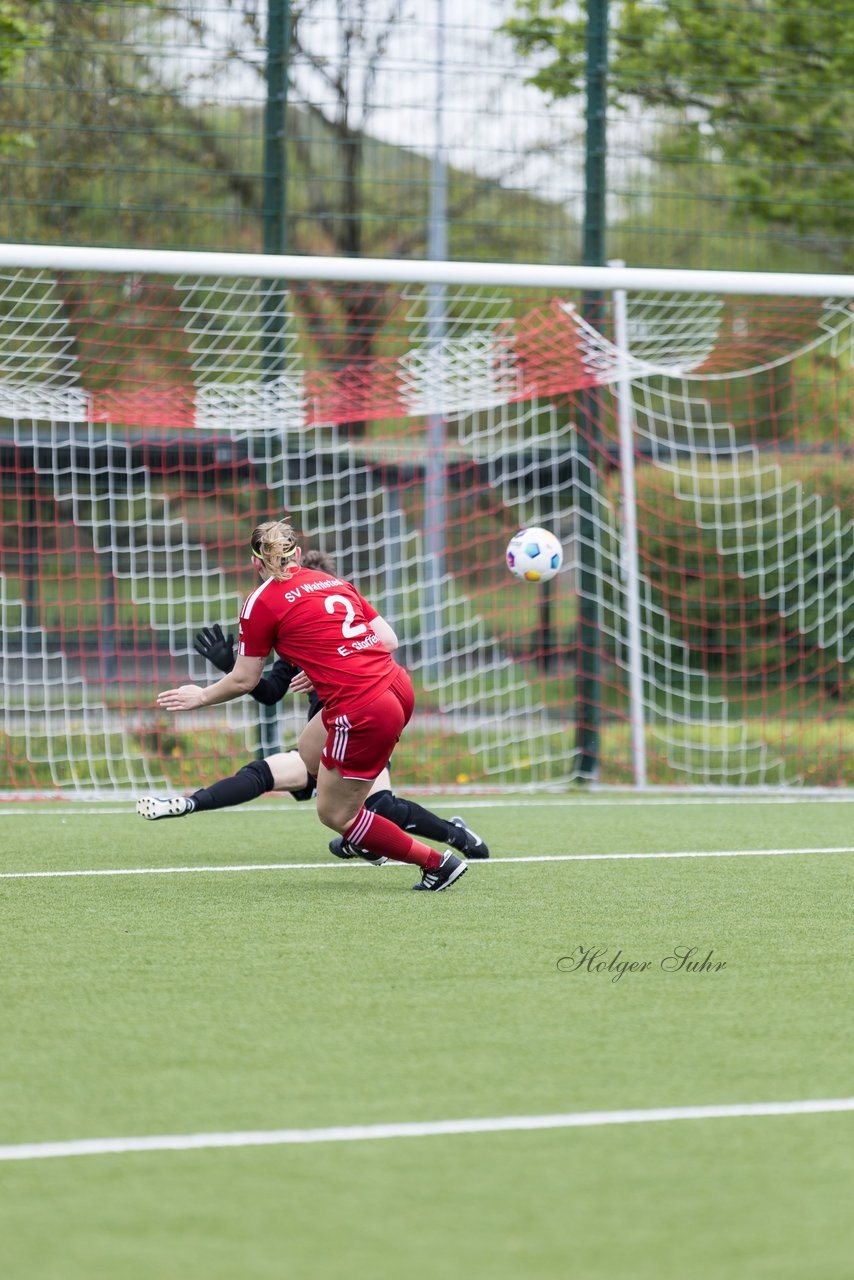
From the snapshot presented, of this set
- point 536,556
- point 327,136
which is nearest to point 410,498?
point 327,136

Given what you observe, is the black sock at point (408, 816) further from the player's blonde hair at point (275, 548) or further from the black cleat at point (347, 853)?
the player's blonde hair at point (275, 548)

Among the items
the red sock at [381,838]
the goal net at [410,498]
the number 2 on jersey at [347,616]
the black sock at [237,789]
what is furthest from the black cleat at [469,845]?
Result: the goal net at [410,498]

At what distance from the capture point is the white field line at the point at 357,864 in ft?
23.6

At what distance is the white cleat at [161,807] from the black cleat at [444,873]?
110 centimetres

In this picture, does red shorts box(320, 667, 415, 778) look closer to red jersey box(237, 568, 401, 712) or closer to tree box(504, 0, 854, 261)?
red jersey box(237, 568, 401, 712)

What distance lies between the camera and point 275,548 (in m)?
6.73

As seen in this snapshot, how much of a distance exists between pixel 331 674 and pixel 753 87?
33.4 ft

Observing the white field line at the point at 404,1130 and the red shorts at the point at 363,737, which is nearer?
the white field line at the point at 404,1130

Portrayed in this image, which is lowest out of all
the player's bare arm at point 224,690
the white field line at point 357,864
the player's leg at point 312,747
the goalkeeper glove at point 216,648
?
the white field line at point 357,864

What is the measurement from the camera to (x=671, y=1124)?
3.77 metres

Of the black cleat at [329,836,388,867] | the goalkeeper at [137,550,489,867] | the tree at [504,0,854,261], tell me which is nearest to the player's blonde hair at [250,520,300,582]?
the goalkeeper at [137,550,489,867]

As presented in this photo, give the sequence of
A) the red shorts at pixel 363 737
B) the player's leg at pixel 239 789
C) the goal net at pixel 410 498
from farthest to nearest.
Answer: the goal net at pixel 410 498 → the player's leg at pixel 239 789 → the red shorts at pixel 363 737

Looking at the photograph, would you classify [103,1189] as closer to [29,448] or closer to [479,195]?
[29,448]

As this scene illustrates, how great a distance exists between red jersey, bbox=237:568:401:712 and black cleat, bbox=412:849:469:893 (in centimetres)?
72
